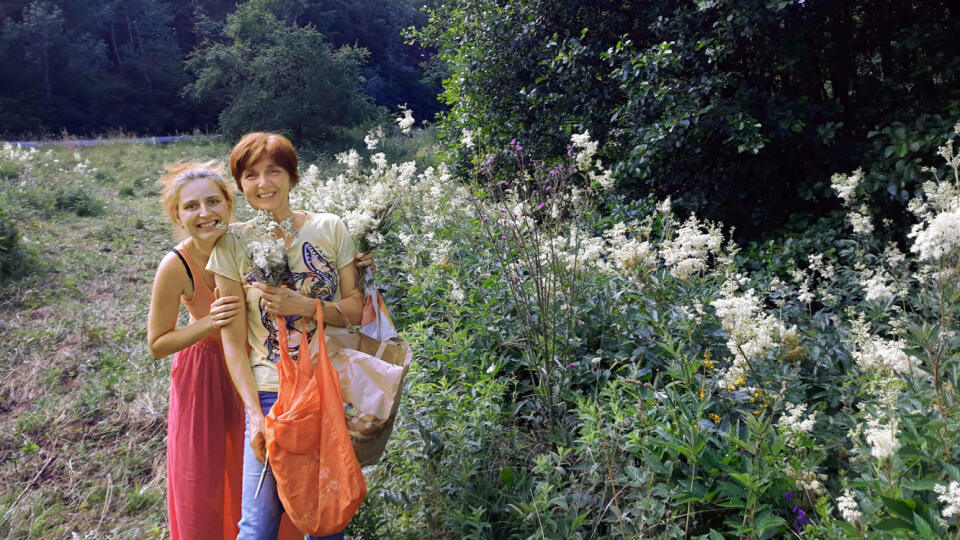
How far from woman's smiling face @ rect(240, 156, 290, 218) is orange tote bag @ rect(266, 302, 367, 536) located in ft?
2.22

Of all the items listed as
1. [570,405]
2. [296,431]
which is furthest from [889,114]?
[296,431]

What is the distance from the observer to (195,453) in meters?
2.37

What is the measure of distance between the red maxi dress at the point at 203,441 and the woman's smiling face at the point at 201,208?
0.14m

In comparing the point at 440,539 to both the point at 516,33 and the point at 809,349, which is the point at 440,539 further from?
the point at 516,33

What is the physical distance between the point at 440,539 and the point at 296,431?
0.97 meters

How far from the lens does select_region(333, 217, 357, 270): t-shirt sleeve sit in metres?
2.37

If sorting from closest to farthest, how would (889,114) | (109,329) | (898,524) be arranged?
1. (898,524)
2. (889,114)
3. (109,329)

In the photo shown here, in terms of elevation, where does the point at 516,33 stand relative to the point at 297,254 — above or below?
above

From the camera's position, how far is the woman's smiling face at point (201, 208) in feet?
7.74

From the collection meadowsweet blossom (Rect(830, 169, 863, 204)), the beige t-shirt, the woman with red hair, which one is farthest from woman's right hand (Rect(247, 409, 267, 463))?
meadowsweet blossom (Rect(830, 169, 863, 204))

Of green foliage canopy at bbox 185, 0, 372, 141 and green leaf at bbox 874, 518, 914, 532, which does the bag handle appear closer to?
green leaf at bbox 874, 518, 914, 532

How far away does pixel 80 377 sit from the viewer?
512cm

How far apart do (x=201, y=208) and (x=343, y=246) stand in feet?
1.84

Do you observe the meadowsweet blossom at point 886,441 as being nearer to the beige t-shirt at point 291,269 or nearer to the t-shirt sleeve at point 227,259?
the beige t-shirt at point 291,269
